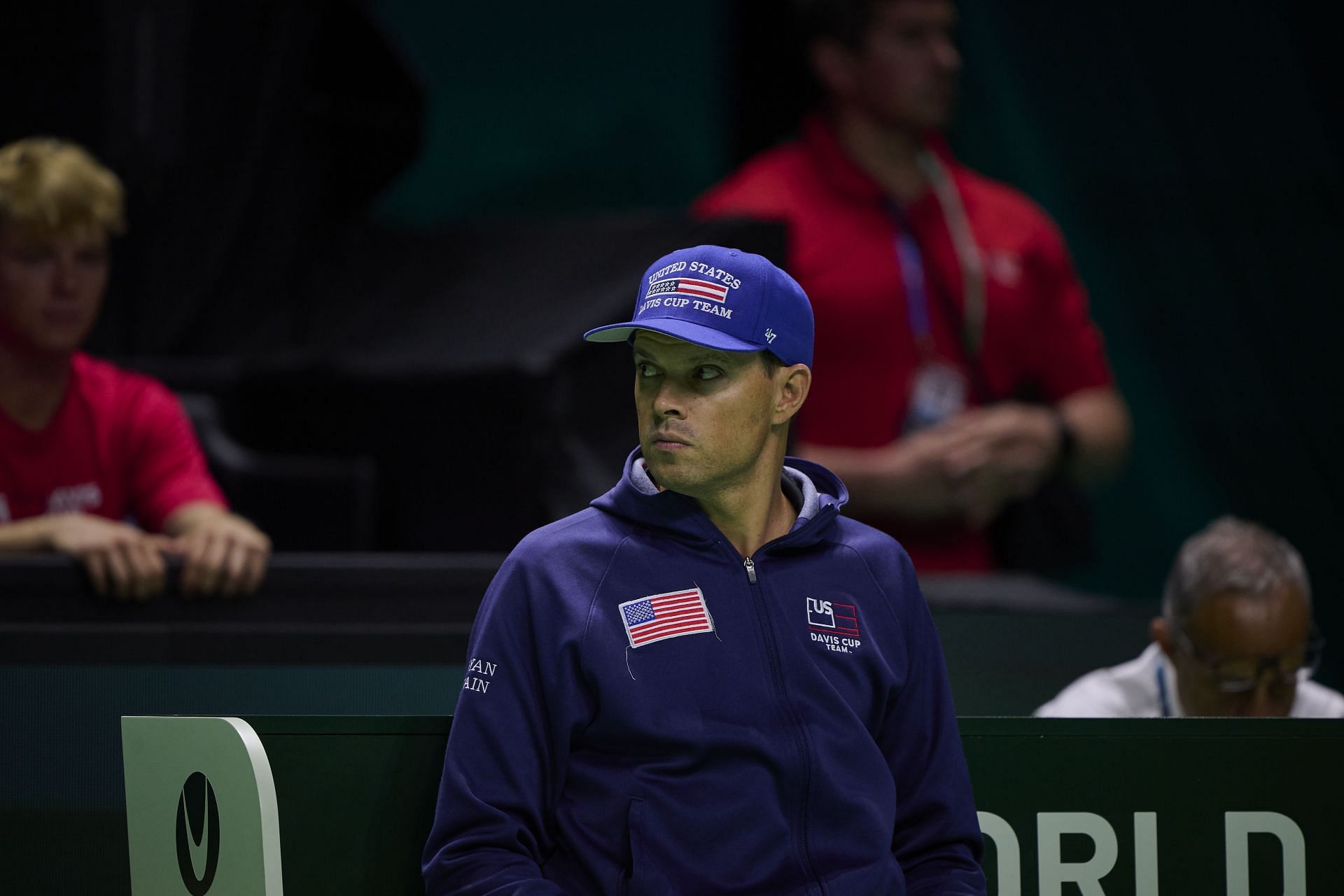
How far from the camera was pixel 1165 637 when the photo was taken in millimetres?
3162

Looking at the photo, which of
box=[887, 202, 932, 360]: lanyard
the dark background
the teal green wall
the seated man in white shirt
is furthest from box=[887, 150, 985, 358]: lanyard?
the teal green wall

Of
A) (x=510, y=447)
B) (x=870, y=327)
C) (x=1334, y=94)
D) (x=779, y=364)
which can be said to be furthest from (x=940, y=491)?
(x=1334, y=94)

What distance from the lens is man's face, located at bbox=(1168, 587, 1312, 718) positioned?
3008 mm

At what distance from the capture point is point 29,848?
2.59m

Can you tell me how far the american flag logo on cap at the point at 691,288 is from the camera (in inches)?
86.7

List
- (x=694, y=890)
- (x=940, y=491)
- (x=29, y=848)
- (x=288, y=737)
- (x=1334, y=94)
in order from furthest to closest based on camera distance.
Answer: (x=1334, y=94), (x=940, y=491), (x=29, y=848), (x=288, y=737), (x=694, y=890)

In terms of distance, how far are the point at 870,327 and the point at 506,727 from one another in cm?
249

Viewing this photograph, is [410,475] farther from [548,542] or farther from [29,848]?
[548,542]

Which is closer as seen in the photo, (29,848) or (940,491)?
(29,848)

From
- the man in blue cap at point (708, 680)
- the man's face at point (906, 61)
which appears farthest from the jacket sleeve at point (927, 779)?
the man's face at point (906, 61)

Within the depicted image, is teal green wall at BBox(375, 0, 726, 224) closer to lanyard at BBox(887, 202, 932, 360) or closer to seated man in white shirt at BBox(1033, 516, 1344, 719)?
lanyard at BBox(887, 202, 932, 360)

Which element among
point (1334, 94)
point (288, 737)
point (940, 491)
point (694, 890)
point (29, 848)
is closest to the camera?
point (694, 890)

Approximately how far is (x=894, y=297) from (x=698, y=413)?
2.31 meters

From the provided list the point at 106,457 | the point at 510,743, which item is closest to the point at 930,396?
the point at 106,457
